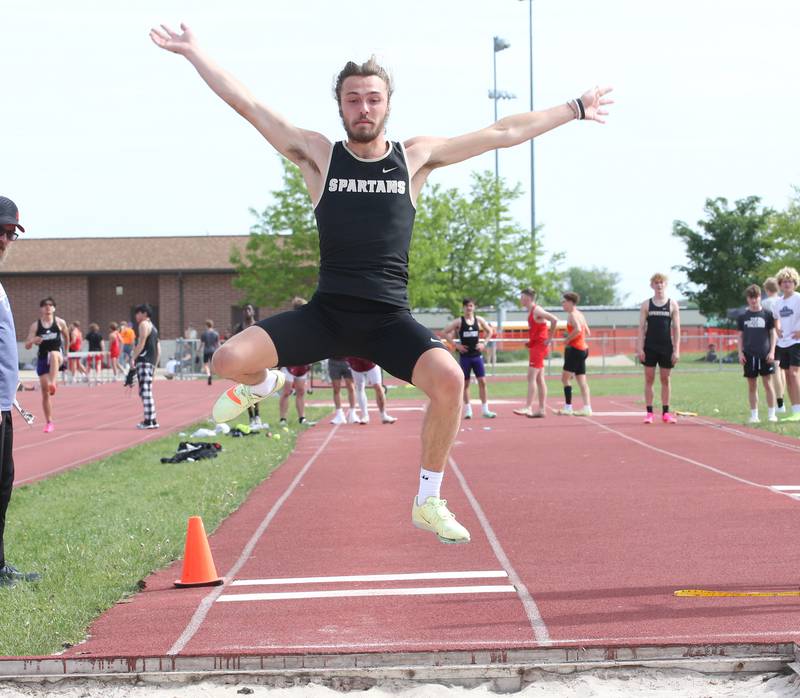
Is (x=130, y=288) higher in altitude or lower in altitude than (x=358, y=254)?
higher

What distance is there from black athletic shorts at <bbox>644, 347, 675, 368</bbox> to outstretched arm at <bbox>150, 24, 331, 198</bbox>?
11.9 meters

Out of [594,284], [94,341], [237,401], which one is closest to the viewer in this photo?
[237,401]

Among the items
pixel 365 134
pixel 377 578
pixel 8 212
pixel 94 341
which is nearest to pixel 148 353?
pixel 8 212

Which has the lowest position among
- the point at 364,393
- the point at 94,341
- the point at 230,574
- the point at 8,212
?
the point at 230,574

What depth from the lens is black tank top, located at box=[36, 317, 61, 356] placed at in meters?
17.2

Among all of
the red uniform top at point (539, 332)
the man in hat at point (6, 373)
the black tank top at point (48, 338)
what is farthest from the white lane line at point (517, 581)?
the black tank top at point (48, 338)

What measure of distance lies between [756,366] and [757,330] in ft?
1.70

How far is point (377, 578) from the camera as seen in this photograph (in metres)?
6.89

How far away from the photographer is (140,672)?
14.9 ft

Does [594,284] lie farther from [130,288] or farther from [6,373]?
[6,373]

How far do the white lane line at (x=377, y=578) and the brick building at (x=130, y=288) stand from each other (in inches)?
1946

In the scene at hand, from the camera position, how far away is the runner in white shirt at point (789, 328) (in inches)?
617

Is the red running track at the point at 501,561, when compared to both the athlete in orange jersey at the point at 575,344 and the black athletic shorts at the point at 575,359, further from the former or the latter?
the black athletic shorts at the point at 575,359

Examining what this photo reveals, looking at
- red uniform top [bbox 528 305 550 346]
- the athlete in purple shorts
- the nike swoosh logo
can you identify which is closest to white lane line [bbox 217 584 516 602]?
the nike swoosh logo
